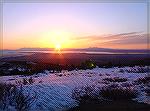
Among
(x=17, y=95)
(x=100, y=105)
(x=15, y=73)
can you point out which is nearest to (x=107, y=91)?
(x=100, y=105)

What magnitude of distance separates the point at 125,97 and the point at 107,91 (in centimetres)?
92

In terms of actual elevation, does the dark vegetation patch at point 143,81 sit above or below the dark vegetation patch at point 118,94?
above

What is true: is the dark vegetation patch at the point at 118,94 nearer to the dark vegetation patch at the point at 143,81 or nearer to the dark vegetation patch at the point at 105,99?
the dark vegetation patch at the point at 105,99

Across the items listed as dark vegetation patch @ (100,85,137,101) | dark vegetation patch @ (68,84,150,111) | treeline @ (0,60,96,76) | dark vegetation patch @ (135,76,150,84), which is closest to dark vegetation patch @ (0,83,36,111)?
dark vegetation patch @ (68,84,150,111)

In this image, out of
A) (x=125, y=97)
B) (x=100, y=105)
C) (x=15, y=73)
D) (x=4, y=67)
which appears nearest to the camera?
(x=100, y=105)

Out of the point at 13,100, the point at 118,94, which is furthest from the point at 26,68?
the point at 13,100

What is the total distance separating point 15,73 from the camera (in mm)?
23234

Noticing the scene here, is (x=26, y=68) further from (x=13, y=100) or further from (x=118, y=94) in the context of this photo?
(x=13, y=100)

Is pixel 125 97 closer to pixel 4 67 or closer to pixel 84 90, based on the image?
pixel 84 90

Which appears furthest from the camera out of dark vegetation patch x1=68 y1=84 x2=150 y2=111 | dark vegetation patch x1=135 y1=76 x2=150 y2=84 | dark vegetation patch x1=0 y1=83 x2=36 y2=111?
dark vegetation patch x1=135 y1=76 x2=150 y2=84

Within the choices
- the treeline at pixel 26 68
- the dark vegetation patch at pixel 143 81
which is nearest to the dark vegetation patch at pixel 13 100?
the dark vegetation patch at pixel 143 81

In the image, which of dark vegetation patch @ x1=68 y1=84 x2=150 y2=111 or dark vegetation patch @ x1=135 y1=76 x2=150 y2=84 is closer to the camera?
dark vegetation patch @ x1=68 y1=84 x2=150 y2=111

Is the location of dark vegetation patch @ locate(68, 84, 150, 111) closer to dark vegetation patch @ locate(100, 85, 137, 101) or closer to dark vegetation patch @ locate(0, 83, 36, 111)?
dark vegetation patch @ locate(100, 85, 137, 101)

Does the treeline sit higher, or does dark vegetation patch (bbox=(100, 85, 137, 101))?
the treeline
